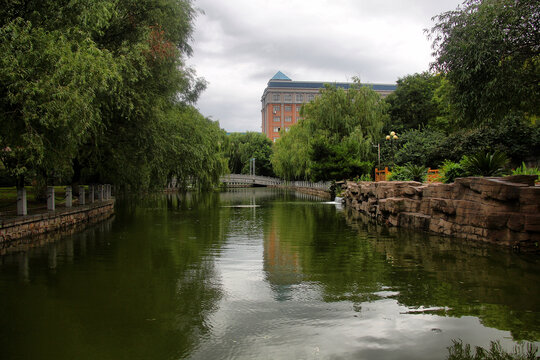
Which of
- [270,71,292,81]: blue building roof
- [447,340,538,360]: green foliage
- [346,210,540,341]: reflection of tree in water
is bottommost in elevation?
[447,340,538,360]: green foliage

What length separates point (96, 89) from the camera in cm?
1141

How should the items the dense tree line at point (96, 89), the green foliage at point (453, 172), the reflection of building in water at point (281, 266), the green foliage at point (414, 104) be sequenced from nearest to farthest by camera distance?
the reflection of building in water at point (281, 266) → the dense tree line at point (96, 89) → the green foliage at point (453, 172) → the green foliage at point (414, 104)

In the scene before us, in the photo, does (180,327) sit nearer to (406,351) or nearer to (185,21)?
(406,351)

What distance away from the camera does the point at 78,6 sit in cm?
962

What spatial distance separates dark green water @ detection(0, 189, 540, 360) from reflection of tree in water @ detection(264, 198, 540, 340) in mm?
27

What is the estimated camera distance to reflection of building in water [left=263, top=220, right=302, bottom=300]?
6902 mm

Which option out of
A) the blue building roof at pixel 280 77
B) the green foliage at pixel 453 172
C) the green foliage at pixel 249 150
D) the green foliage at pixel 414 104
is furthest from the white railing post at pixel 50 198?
the blue building roof at pixel 280 77

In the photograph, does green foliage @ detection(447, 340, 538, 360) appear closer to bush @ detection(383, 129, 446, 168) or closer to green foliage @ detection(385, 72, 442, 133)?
bush @ detection(383, 129, 446, 168)

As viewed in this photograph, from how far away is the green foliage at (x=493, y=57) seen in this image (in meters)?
10.7

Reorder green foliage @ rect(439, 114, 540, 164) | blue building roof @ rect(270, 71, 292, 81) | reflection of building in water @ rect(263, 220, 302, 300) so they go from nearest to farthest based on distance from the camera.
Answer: reflection of building in water @ rect(263, 220, 302, 300)
green foliage @ rect(439, 114, 540, 164)
blue building roof @ rect(270, 71, 292, 81)

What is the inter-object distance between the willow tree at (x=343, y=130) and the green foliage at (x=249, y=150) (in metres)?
34.7

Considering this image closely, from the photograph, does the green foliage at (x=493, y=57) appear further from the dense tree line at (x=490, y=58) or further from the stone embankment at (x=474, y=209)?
the stone embankment at (x=474, y=209)

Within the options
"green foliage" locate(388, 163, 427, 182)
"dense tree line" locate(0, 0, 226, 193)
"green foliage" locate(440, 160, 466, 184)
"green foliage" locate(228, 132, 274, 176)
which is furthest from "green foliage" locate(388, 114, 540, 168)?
"green foliage" locate(228, 132, 274, 176)

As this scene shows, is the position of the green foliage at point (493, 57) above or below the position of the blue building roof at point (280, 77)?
below
